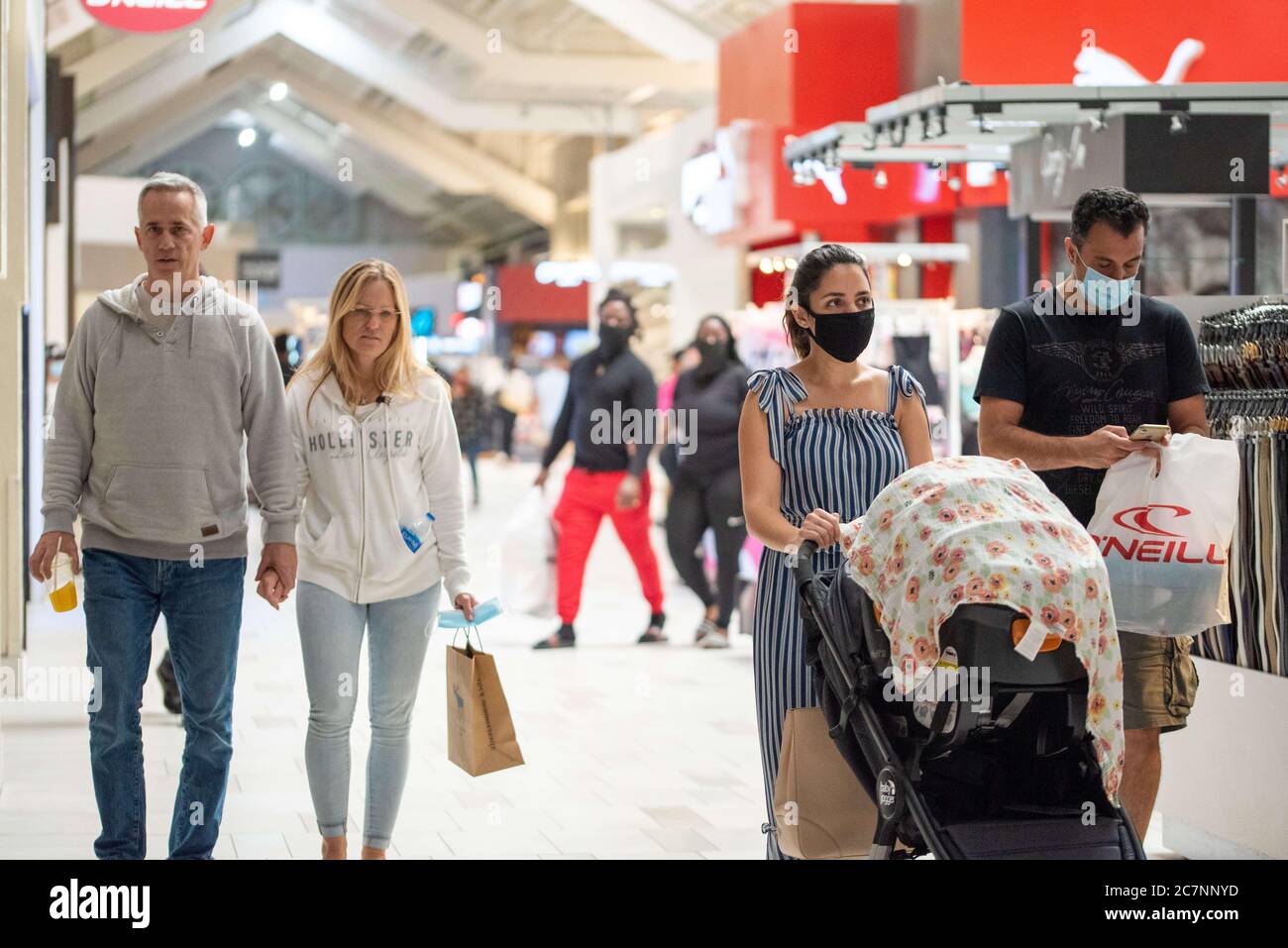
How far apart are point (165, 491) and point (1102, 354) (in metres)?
2.11

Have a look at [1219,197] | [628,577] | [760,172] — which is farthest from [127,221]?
[1219,197]

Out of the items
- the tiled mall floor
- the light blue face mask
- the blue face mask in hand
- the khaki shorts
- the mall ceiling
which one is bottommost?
the tiled mall floor

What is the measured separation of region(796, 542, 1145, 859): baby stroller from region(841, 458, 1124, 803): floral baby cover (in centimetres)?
4

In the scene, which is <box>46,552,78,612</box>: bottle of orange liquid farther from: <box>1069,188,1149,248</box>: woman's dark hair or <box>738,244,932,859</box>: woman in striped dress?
<box>1069,188,1149,248</box>: woman's dark hair

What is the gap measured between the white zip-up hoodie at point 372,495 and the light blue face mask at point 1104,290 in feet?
4.84

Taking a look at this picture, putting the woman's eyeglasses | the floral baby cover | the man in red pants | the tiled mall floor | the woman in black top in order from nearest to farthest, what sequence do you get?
the floral baby cover → the woman's eyeglasses → the tiled mall floor → the man in red pants → the woman in black top

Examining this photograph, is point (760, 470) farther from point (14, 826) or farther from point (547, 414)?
point (547, 414)

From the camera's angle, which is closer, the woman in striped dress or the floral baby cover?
the floral baby cover

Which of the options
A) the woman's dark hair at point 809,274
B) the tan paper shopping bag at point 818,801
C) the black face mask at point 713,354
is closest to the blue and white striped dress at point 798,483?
the woman's dark hair at point 809,274

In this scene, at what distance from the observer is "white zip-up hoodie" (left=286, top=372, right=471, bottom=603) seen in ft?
13.0

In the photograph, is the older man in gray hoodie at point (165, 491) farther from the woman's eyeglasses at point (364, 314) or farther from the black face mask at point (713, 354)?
the black face mask at point (713, 354)

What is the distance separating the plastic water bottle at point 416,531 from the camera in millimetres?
4000

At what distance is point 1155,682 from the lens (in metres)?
3.81

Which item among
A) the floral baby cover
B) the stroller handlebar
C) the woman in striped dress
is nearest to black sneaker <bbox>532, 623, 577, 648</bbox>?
the woman in striped dress
